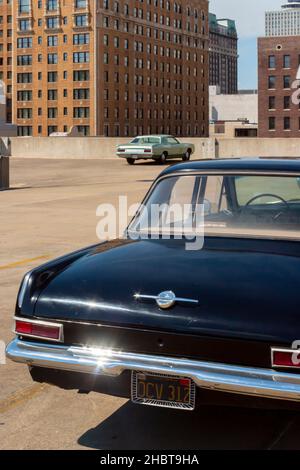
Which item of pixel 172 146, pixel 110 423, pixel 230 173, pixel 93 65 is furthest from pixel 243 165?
pixel 93 65

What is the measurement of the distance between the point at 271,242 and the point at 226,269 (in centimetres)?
57

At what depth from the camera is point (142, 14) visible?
486ft

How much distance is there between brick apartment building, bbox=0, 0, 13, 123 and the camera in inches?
5906

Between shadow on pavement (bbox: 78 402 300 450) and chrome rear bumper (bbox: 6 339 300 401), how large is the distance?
514mm

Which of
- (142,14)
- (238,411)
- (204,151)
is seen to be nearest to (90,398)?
(238,411)

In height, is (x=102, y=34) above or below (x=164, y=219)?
above

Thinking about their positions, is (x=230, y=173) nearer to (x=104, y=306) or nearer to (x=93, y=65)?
(x=104, y=306)

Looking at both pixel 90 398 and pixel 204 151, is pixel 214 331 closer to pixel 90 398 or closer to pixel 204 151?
pixel 90 398

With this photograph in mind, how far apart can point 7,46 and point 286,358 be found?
155521mm

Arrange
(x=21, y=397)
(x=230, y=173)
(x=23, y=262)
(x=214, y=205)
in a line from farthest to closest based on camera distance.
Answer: (x=23, y=262)
(x=214, y=205)
(x=230, y=173)
(x=21, y=397)

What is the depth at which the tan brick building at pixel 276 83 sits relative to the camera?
10769 cm

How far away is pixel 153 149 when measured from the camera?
130ft

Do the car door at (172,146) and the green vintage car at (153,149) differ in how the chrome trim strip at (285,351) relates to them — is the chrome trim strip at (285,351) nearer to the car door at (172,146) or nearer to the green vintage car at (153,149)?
the green vintage car at (153,149)

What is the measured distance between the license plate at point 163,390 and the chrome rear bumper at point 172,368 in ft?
0.22
